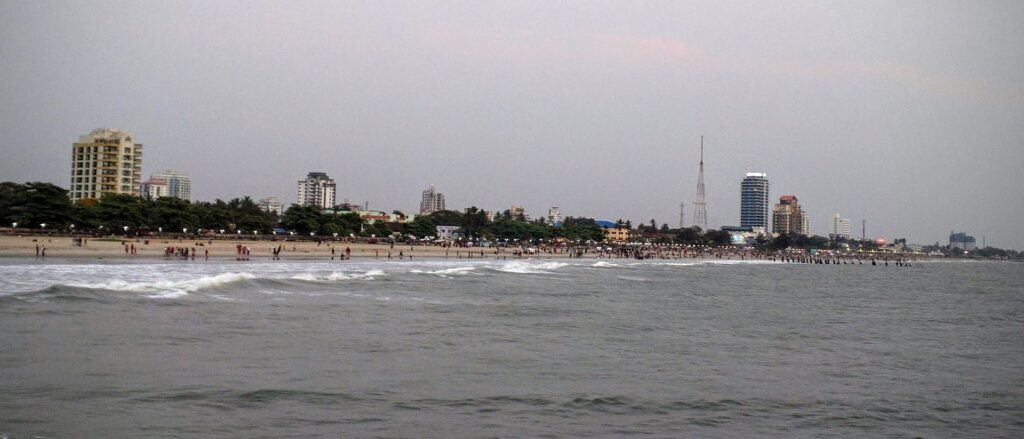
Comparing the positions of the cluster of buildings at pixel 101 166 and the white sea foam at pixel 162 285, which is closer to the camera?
the white sea foam at pixel 162 285

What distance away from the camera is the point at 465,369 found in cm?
1470

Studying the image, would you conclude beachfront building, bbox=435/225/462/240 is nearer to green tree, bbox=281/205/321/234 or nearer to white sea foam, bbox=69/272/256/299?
green tree, bbox=281/205/321/234

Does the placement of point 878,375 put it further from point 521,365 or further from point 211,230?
point 211,230

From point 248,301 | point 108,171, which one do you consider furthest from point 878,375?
point 108,171

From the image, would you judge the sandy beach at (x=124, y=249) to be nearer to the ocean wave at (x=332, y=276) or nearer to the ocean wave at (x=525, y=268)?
the ocean wave at (x=332, y=276)

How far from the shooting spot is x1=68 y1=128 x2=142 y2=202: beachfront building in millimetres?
131750

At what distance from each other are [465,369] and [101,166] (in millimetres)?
132961

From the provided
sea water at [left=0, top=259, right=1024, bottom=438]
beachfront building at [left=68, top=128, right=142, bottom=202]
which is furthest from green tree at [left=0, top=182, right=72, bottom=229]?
beachfront building at [left=68, top=128, right=142, bottom=202]

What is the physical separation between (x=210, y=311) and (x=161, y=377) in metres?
9.67

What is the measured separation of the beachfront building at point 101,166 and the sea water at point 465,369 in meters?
113

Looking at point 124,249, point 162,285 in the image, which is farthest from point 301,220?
point 162,285

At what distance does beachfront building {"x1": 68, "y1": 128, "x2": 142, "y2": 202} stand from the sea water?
372ft

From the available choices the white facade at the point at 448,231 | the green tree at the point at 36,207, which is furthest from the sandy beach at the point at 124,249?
the white facade at the point at 448,231

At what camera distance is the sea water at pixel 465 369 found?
1077 cm
